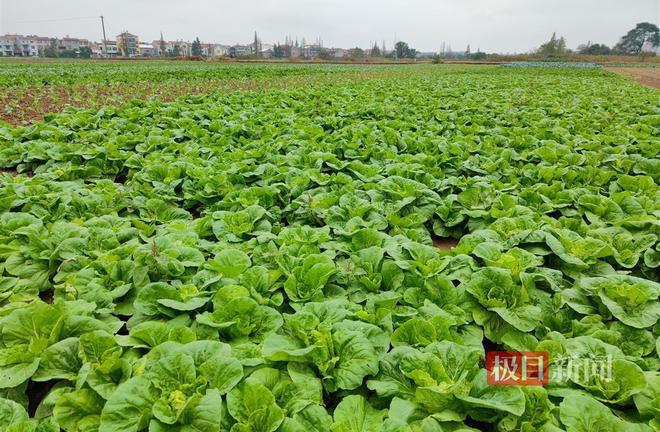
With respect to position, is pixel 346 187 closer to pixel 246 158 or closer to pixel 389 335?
pixel 246 158

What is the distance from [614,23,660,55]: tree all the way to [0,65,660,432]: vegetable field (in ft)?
493

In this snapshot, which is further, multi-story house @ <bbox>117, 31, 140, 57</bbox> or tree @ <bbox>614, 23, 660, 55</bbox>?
multi-story house @ <bbox>117, 31, 140, 57</bbox>

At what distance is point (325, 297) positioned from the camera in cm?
319

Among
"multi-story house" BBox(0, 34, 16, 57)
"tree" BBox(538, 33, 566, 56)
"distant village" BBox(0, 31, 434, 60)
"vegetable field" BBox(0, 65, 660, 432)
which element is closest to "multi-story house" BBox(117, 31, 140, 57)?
"distant village" BBox(0, 31, 434, 60)

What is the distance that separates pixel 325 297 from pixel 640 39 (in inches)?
6441

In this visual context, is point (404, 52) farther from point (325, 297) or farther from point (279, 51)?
point (325, 297)

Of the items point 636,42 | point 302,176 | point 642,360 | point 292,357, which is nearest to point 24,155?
point 302,176

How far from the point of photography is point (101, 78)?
79.3ft

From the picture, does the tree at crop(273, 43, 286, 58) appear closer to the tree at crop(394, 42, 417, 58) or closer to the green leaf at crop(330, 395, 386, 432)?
the tree at crop(394, 42, 417, 58)

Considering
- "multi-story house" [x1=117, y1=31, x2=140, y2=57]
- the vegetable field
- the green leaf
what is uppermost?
"multi-story house" [x1=117, y1=31, x2=140, y2=57]

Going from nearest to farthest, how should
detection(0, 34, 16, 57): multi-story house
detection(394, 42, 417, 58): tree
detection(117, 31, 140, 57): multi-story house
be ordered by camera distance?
detection(394, 42, 417, 58): tree → detection(0, 34, 16, 57): multi-story house → detection(117, 31, 140, 57): multi-story house

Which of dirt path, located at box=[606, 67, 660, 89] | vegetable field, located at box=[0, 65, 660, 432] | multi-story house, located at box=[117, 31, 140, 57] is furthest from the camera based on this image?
multi-story house, located at box=[117, 31, 140, 57]

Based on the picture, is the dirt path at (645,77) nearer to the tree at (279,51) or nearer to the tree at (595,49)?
the tree at (595,49)

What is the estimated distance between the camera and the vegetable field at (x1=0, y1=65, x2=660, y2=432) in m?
2.12
